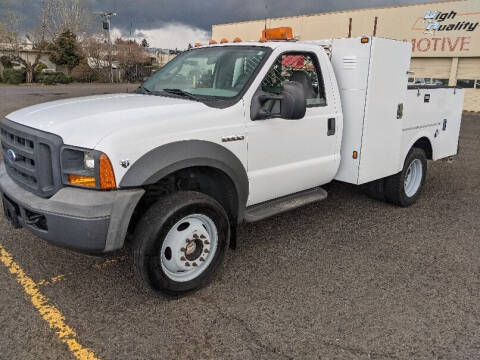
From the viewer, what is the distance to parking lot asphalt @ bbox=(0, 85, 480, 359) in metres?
2.73

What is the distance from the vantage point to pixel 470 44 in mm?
21422

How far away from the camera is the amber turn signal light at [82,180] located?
9.23 ft

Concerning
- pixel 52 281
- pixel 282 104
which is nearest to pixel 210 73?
pixel 282 104

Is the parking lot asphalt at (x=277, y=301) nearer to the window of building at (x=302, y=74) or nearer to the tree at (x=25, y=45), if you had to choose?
the window of building at (x=302, y=74)

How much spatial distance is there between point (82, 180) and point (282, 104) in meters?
1.65

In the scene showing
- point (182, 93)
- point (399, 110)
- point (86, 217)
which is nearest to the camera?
point (86, 217)

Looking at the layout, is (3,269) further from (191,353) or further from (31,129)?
(191,353)

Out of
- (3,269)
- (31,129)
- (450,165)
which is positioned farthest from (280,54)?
(450,165)

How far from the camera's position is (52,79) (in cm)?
3928

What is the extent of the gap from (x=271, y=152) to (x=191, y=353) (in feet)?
6.01

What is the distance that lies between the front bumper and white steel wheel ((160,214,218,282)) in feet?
1.40

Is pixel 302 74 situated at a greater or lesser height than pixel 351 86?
greater

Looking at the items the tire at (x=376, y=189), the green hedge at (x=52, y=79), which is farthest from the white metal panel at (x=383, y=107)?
the green hedge at (x=52, y=79)

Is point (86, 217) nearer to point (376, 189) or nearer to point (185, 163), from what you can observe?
point (185, 163)
